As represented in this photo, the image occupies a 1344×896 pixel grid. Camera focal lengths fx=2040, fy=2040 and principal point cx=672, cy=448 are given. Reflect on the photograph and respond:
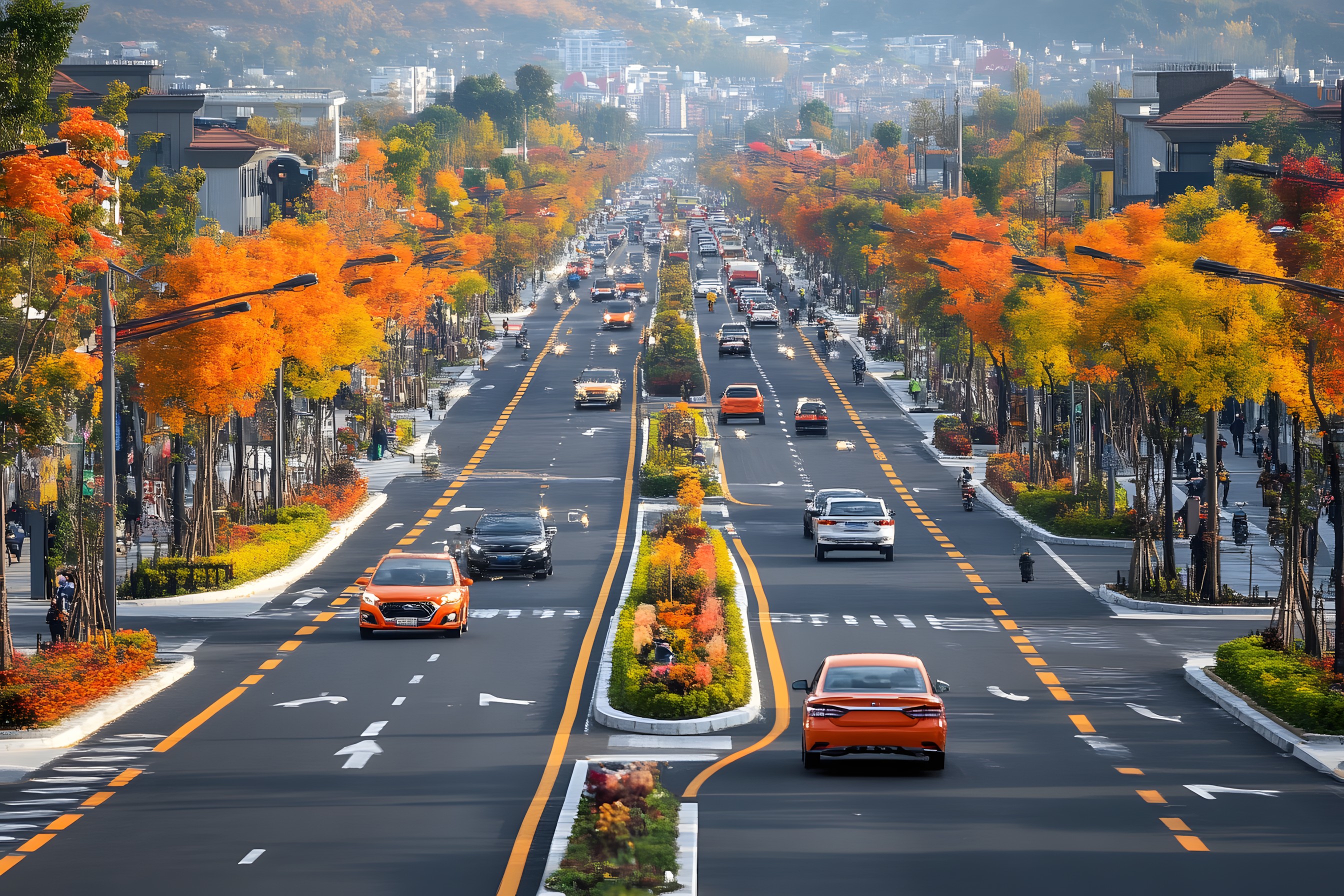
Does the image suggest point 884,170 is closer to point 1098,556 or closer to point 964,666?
point 1098,556

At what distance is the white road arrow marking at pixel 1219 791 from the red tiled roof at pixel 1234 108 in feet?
259

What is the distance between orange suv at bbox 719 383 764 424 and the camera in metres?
83.9

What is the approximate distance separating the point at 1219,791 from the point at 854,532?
26.4 meters

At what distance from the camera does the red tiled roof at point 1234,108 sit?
324ft

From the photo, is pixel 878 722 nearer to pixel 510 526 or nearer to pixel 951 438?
pixel 510 526

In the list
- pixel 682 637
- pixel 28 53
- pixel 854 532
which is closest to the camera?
pixel 28 53

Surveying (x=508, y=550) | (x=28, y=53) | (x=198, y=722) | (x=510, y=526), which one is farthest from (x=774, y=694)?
(x=510, y=526)

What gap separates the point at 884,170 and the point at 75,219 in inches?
6587

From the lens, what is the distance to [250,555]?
46.1m

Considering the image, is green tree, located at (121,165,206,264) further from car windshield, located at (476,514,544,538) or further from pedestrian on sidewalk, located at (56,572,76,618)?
pedestrian on sidewalk, located at (56,572,76,618)

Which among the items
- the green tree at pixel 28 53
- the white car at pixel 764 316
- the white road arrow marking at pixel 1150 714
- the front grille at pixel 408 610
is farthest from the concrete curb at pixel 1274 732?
the white car at pixel 764 316

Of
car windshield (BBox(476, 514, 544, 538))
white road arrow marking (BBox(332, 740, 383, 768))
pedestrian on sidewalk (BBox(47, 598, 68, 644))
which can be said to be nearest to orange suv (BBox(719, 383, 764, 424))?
car windshield (BBox(476, 514, 544, 538))

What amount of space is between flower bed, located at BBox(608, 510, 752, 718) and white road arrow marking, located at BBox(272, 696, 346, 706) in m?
4.03

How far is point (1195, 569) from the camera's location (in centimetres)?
4347
